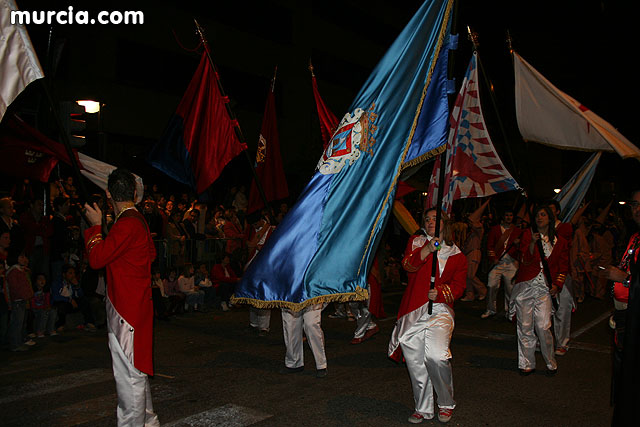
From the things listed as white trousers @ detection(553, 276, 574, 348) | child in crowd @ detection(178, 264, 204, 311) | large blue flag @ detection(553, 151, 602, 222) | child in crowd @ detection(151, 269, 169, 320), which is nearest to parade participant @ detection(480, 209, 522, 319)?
large blue flag @ detection(553, 151, 602, 222)

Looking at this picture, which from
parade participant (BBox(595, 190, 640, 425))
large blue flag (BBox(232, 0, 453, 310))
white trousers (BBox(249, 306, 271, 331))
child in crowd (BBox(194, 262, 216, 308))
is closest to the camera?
parade participant (BBox(595, 190, 640, 425))

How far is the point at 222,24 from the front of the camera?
2388 centimetres

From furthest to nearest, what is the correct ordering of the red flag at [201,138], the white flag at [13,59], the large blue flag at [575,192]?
the red flag at [201,138] → the large blue flag at [575,192] → the white flag at [13,59]

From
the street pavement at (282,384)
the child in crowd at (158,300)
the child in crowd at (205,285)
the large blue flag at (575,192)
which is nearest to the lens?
the street pavement at (282,384)

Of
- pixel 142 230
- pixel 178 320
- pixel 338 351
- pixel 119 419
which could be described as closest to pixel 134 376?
pixel 119 419

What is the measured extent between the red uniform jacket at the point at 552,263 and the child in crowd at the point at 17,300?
254 inches

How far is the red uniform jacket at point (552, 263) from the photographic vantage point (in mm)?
7312

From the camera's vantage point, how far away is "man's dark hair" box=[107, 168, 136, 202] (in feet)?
15.3

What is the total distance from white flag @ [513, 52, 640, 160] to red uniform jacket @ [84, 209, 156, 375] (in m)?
4.88

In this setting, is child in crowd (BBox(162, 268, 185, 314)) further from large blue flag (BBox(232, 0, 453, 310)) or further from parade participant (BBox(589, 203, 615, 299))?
parade participant (BBox(589, 203, 615, 299))

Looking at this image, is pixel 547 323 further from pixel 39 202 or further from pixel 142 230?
pixel 39 202

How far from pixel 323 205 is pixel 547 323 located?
12.6 feet

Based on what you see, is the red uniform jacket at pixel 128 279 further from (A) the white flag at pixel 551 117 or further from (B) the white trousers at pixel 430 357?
(A) the white flag at pixel 551 117

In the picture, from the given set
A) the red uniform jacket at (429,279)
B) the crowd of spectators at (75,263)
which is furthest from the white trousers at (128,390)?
the red uniform jacket at (429,279)
